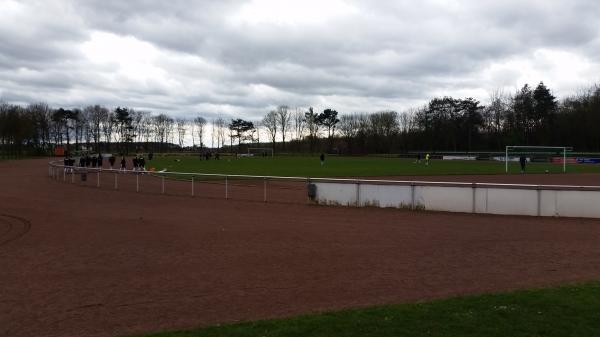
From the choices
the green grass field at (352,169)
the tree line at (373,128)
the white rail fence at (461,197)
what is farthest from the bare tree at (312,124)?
the white rail fence at (461,197)

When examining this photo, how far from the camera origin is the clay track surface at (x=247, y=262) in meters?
6.09

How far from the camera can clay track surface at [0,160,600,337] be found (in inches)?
240

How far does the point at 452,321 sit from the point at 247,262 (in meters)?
4.43

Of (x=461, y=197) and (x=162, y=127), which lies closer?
(x=461, y=197)

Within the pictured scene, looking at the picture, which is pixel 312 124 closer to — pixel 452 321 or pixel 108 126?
pixel 108 126

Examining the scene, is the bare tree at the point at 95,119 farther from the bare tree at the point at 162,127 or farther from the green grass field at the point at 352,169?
the green grass field at the point at 352,169

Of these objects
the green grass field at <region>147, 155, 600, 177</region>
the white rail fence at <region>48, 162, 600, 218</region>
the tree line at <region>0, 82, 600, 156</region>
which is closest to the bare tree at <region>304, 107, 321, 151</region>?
the tree line at <region>0, 82, 600, 156</region>

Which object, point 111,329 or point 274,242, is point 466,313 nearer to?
point 111,329

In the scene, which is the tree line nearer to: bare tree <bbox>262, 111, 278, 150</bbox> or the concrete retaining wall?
bare tree <bbox>262, 111, 278, 150</bbox>

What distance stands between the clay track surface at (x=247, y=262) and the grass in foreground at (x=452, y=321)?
57 centimetres

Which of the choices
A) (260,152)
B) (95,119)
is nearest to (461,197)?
(260,152)

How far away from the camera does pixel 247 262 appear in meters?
8.83

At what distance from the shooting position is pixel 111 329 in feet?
17.5

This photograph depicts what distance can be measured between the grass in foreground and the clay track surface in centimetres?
57
